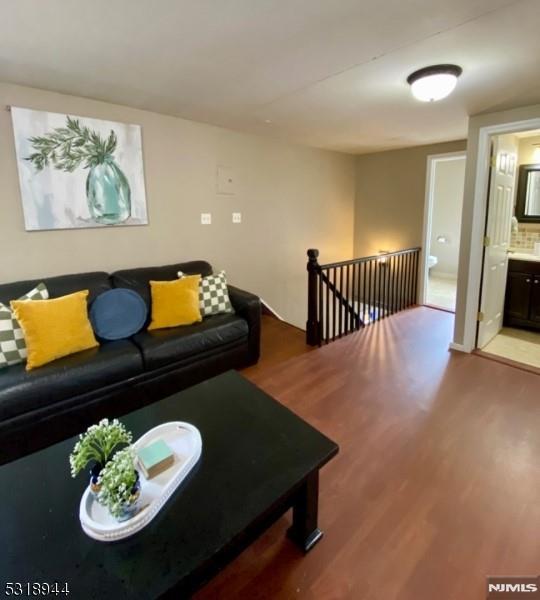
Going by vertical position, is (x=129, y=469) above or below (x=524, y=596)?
above

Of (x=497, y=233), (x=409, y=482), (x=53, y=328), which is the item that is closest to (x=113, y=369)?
(x=53, y=328)

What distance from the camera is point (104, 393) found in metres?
2.29

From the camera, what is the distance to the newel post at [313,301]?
3.39 m

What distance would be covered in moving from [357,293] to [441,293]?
1980 mm

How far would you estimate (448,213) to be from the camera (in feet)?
21.3

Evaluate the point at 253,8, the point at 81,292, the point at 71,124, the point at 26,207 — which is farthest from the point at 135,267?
the point at 253,8

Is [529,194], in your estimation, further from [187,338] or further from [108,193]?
[108,193]

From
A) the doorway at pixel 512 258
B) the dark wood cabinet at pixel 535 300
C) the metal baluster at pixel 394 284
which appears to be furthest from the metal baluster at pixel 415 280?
the dark wood cabinet at pixel 535 300

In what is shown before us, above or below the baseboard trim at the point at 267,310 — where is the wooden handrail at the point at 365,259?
above

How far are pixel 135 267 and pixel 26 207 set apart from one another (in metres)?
0.96

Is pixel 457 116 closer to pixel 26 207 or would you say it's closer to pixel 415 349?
pixel 415 349

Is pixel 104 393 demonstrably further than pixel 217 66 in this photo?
Yes

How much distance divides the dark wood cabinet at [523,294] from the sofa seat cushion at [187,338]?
3145mm

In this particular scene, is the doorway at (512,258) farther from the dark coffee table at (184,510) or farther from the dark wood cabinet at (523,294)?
the dark coffee table at (184,510)
